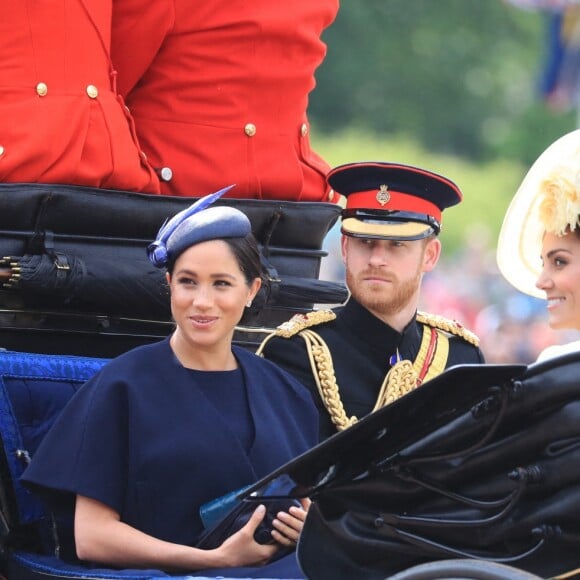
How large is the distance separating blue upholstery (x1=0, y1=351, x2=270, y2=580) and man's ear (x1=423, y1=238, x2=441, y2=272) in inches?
38.6

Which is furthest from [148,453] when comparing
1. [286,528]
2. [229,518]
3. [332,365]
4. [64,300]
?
[332,365]

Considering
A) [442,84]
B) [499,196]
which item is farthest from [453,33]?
[499,196]

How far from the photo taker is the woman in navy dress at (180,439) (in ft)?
11.2

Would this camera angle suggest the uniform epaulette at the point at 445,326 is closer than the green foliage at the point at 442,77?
Yes

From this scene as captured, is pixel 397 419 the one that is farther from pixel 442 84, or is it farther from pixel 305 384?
pixel 442 84

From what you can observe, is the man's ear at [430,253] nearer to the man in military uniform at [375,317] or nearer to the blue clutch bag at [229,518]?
the man in military uniform at [375,317]

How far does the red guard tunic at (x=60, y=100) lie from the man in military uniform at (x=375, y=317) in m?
0.64

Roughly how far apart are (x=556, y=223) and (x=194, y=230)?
0.83m

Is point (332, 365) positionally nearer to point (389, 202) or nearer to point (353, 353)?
point (353, 353)

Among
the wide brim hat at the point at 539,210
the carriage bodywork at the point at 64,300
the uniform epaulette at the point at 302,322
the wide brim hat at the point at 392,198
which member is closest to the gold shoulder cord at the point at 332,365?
the uniform epaulette at the point at 302,322

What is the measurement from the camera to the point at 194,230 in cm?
361

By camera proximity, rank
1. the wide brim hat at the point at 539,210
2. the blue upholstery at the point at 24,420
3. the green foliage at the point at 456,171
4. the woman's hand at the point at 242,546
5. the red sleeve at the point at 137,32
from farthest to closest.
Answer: the green foliage at the point at 456,171 < the red sleeve at the point at 137,32 < the blue upholstery at the point at 24,420 < the wide brim hat at the point at 539,210 < the woman's hand at the point at 242,546

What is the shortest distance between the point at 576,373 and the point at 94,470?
1077mm

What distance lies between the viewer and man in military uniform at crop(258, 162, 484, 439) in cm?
423
